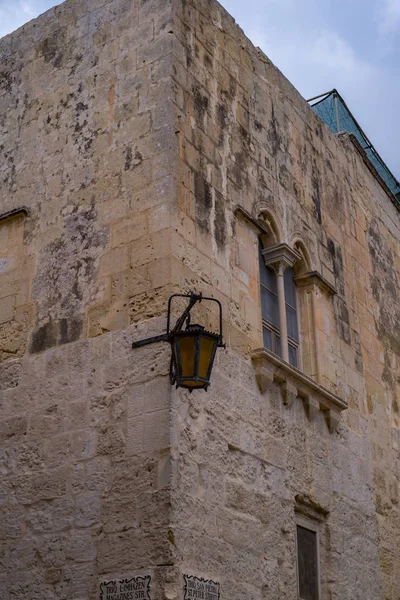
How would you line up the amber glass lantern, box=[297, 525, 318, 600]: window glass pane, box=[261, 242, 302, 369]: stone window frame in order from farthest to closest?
box=[261, 242, 302, 369]: stone window frame, box=[297, 525, 318, 600]: window glass pane, the amber glass lantern

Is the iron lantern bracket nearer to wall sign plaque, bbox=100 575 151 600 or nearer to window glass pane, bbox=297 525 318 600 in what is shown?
wall sign plaque, bbox=100 575 151 600

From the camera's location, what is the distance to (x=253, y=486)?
6859 millimetres

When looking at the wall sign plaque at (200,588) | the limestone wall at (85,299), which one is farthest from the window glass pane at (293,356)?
the wall sign plaque at (200,588)

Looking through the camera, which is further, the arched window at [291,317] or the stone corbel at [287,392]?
the arched window at [291,317]

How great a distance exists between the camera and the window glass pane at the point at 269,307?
26.3 feet

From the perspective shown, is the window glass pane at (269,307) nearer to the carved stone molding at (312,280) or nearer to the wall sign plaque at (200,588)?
the carved stone molding at (312,280)

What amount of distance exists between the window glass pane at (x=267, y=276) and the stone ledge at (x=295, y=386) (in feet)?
3.18

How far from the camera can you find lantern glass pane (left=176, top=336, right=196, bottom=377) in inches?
234

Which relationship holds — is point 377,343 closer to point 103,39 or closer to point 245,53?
point 245,53

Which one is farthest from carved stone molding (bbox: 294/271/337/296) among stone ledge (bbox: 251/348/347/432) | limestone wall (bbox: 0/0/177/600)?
limestone wall (bbox: 0/0/177/600)

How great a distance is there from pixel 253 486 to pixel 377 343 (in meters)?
3.75

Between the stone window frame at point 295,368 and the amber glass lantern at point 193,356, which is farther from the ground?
the stone window frame at point 295,368

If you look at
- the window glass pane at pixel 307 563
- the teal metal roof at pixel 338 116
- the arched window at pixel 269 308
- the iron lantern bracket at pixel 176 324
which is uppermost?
the teal metal roof at pixel 338 116

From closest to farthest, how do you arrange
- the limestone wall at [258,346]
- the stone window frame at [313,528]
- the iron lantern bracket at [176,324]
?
the iron lantern bracket at [176,324] < the limestone wall at [258,346] < the stone window frame at [313,528]
